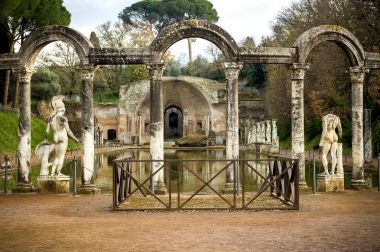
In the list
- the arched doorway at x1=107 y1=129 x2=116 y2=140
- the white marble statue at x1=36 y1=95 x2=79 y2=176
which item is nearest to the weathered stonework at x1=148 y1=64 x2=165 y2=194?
the white marble statue at x1=36 y1=95 x2=79 y2=176

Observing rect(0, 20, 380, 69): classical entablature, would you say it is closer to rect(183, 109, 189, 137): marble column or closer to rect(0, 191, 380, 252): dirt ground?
rect(0, 191, 380, 252): dirt ground

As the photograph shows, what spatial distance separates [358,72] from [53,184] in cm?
984

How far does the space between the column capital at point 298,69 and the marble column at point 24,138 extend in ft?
26.3

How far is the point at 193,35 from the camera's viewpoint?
569 inches

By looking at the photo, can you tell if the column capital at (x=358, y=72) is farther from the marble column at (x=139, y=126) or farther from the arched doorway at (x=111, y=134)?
the arched doorway at (x=111, y=134)

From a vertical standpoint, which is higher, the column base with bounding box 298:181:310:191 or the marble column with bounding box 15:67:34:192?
the marble column with bounding box 15:67:34:192

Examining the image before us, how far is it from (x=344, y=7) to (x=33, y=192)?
64.5 feet

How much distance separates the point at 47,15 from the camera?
30609 mm

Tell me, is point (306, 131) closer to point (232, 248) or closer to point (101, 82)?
point (101, 82)

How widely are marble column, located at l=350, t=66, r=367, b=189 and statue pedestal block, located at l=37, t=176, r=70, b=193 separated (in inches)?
344

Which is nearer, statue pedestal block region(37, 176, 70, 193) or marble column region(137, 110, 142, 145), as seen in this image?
statue pedestal block region(37, 176, 70, 193)

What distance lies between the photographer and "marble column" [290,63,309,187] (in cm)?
1515

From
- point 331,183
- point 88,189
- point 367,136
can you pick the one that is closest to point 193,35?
point 88,189

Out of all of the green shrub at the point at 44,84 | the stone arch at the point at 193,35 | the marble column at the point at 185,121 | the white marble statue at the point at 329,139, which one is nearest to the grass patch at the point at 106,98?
the marble column at the point at 185,121
